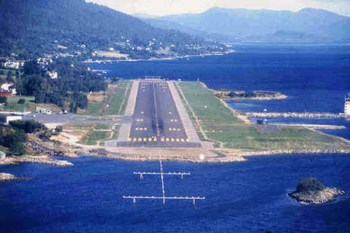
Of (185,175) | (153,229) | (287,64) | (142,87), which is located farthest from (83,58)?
(153,229)

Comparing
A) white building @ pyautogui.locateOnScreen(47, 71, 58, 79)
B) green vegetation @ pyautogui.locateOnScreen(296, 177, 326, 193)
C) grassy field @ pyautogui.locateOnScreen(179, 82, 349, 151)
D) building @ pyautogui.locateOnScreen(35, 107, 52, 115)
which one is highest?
white building @ pyautogui.locateOnScreen(47, 71, 58, 79)

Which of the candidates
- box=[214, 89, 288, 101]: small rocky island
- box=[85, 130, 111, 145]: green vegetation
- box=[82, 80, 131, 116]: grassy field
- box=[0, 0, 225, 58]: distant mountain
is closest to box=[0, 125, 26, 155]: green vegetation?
box=[85, 130, 111, 145]: green vegetation

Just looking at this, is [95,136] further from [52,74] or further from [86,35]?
[86,35]

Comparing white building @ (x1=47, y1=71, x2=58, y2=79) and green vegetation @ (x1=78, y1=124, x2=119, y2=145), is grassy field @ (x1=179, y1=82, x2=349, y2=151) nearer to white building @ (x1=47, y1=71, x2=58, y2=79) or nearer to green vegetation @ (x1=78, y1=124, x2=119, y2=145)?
green vegetation @ (x1=78, y1=124, x2=119, y2=145)

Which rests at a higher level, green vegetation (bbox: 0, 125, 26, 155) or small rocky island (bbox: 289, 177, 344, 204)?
green vegetation (bbox: 0, 125, 26, 155)

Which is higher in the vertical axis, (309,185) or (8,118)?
(8,118)

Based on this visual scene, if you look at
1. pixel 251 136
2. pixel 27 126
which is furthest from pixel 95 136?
pixel 251 136

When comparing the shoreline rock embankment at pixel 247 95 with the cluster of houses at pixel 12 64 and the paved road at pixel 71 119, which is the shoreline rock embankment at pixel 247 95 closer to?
the paved road at pixel 71 119
